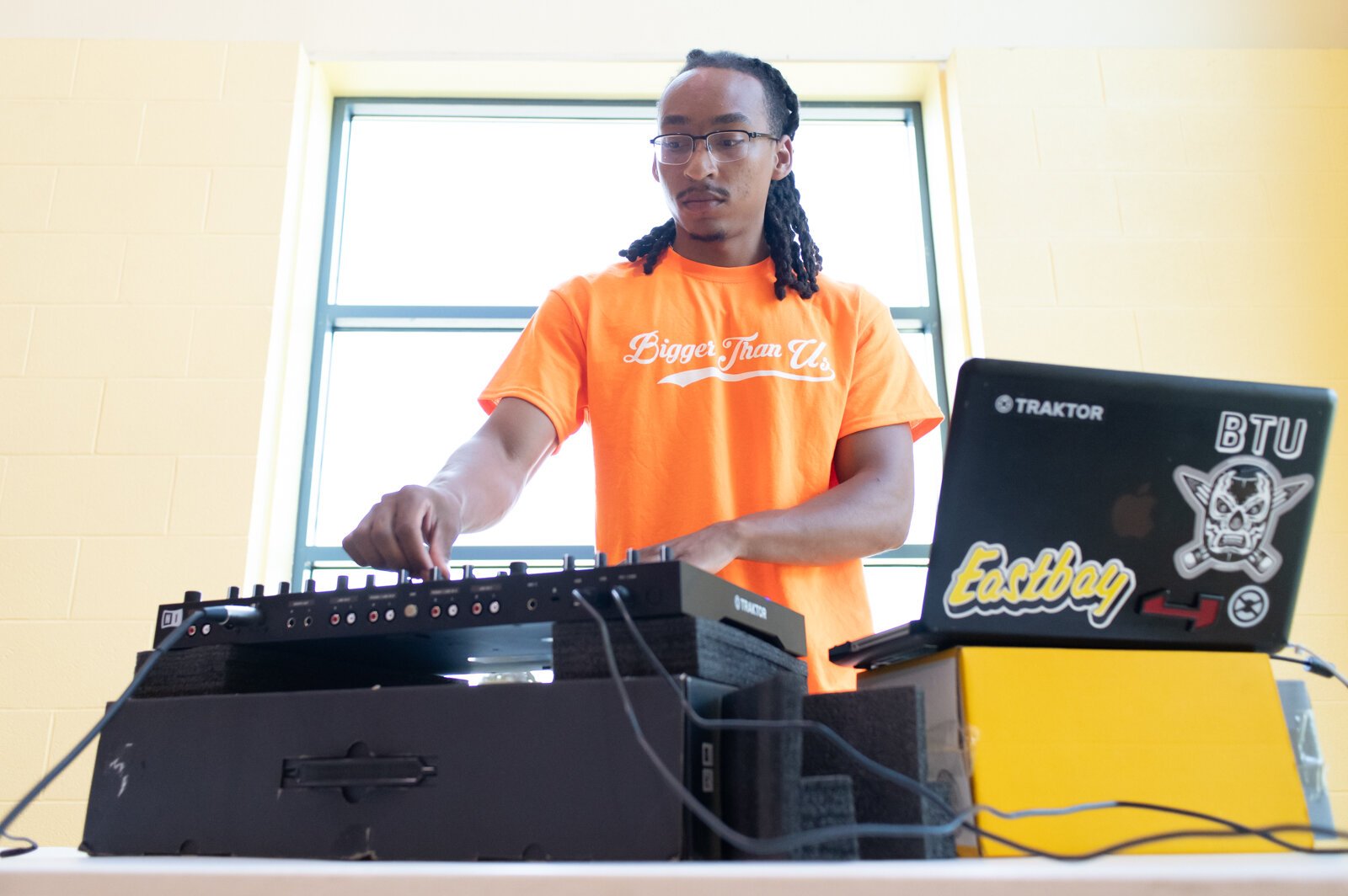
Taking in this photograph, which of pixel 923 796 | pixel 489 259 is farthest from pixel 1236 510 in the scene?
pixel 489 259

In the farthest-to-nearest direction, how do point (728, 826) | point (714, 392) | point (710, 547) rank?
point (714, 392) < point (710, 547) < point (728, 826)

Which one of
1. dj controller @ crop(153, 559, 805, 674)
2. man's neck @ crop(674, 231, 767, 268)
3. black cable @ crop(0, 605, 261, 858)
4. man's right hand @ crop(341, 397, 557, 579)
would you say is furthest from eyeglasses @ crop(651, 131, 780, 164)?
black cable @ crop(0, 605, 261, 858)

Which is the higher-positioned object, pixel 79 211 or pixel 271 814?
pixel 79 211

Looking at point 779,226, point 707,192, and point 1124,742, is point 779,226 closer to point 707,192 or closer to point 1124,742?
point 707,192

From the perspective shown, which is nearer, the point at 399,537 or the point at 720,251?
the point at 399,537

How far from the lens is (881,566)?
2.59 m

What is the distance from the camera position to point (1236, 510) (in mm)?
758

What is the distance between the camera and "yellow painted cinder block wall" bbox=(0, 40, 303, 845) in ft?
7.41

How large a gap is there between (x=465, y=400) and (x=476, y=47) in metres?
0.92

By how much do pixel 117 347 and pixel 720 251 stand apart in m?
1.54

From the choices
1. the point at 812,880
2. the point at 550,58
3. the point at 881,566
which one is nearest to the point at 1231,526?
the point at 812,880

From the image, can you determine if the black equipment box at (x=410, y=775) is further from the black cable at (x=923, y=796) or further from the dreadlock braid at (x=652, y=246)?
the dreadlock braid at (x=652, y=246)

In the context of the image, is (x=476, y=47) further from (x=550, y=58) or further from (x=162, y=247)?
(x=162, y=247)

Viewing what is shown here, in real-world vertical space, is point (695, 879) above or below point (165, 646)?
below
